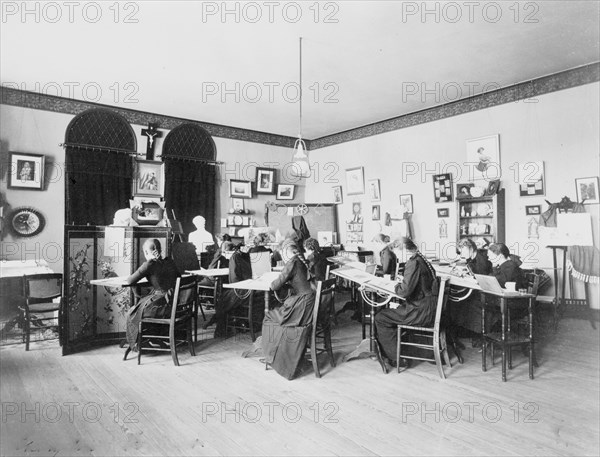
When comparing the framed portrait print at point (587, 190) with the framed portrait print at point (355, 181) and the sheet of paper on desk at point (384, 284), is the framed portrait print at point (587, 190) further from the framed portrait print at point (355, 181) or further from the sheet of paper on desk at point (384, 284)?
the framed portrait print at point (355, 181)

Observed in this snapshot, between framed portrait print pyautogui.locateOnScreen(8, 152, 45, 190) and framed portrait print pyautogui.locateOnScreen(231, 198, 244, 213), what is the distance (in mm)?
3785

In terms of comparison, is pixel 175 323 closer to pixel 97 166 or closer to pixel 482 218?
pixel 97 166

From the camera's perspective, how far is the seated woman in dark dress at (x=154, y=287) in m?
4.57

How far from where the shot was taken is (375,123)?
30.9 feet

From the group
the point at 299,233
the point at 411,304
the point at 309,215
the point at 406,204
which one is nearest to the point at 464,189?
the point at 406,204

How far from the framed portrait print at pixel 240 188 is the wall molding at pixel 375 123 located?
1.00m

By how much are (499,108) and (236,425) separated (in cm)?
665

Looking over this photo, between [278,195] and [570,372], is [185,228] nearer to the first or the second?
[278,195]

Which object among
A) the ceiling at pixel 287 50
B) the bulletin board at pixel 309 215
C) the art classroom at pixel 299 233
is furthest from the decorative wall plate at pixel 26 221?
the bulletin board at pixel 309 215

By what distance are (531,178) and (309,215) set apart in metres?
4.95

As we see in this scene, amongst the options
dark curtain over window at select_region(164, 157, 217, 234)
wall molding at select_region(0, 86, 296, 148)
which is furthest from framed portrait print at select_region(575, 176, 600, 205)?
dark curtain over window at select_region(164, 157, 217, 234)

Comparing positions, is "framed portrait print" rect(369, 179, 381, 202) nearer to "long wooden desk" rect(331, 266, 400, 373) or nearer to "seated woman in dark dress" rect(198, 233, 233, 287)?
"seated woman in dark dress" rect(198, 233, 233, 287)

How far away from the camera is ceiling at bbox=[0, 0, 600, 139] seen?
4.72 m

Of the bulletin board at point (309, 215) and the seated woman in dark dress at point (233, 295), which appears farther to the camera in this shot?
the bulletin board at point (309, 215)
